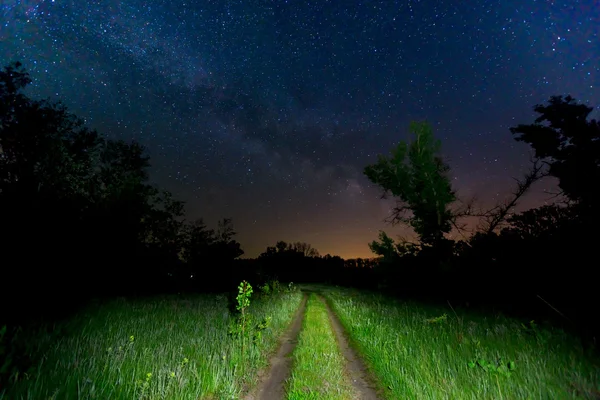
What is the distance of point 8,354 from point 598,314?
12.5 meters

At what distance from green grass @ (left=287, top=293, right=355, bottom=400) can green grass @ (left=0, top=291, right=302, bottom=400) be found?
2.77 feet

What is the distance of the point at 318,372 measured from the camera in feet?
18.1

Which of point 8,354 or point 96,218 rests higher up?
point 96,218

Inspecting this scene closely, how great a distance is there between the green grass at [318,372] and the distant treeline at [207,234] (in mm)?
3679

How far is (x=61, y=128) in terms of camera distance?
2434cm

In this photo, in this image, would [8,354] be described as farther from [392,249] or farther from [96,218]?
[392,249]

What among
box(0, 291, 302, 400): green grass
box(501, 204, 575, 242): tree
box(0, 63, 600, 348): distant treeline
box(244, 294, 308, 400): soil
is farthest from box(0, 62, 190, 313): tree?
box(501, 204, 575, 242): tree

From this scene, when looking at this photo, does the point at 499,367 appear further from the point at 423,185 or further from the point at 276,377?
the point at 423,185

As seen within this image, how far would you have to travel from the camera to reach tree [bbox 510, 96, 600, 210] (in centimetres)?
1366

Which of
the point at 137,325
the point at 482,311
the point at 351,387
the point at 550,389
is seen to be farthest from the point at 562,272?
the point at 137,325

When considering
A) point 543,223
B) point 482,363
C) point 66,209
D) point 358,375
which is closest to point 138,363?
point 358,375

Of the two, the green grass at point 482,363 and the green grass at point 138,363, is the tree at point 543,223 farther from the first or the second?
the green grass at point 138,363

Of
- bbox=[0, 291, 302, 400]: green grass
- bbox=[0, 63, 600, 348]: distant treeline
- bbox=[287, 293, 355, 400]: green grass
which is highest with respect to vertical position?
bbox=[0, 63, 600, 348]: distant treeline

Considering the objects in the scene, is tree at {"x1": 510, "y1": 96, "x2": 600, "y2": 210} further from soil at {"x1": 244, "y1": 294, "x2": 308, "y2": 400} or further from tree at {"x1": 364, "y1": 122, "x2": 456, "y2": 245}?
soil at {"x1": 244, "y1": 294, "x2": 308, "y2": 400}
